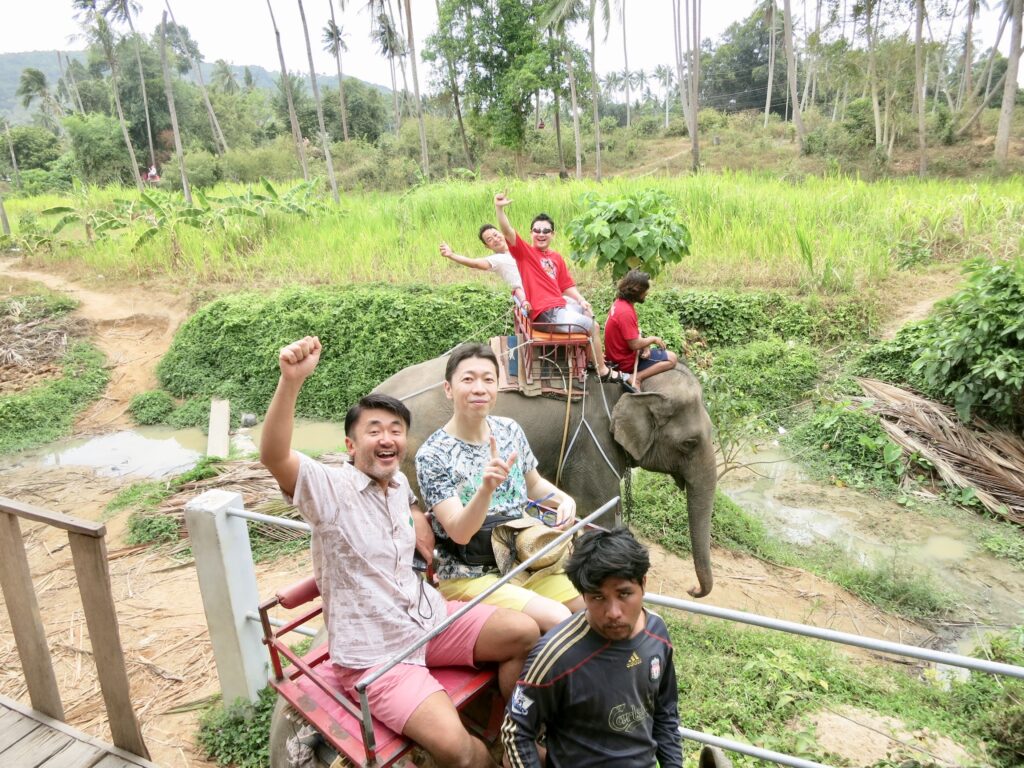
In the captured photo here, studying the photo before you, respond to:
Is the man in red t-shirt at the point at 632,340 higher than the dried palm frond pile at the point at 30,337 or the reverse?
higher

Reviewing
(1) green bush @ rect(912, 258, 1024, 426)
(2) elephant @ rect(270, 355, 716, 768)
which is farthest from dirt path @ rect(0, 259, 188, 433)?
(1) green bush @ rect(912, 258, 1024, 426)

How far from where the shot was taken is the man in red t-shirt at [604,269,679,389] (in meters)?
4.54

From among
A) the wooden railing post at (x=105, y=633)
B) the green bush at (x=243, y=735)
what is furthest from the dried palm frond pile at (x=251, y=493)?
the wooden railing post at (x=105, y=633)

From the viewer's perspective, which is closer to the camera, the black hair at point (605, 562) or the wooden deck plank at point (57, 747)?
the black hair at point (605, 562)

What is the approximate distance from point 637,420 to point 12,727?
11.1 ft

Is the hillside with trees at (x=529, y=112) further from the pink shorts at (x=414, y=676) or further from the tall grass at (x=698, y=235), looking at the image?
the pink shorts at (x=414, y=676)

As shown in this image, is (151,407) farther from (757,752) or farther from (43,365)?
(757,752)

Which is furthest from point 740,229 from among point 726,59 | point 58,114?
point 58,114

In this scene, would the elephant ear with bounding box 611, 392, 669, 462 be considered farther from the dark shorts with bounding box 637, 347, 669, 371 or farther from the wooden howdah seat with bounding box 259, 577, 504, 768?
the wooden howdah seat with bounding box 259, 577, 504, 768

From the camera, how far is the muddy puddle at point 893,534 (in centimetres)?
503

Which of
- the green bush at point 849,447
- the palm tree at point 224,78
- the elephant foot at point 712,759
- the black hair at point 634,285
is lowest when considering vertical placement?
the green bush at point 849,447

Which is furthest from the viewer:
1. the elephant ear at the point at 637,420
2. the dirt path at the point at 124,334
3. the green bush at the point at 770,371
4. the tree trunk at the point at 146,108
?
the tree trunk at the point at 146,108

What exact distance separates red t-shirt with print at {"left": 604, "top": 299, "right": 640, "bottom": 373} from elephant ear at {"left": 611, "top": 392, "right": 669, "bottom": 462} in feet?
1.24

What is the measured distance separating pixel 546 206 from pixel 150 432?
7229 mm
